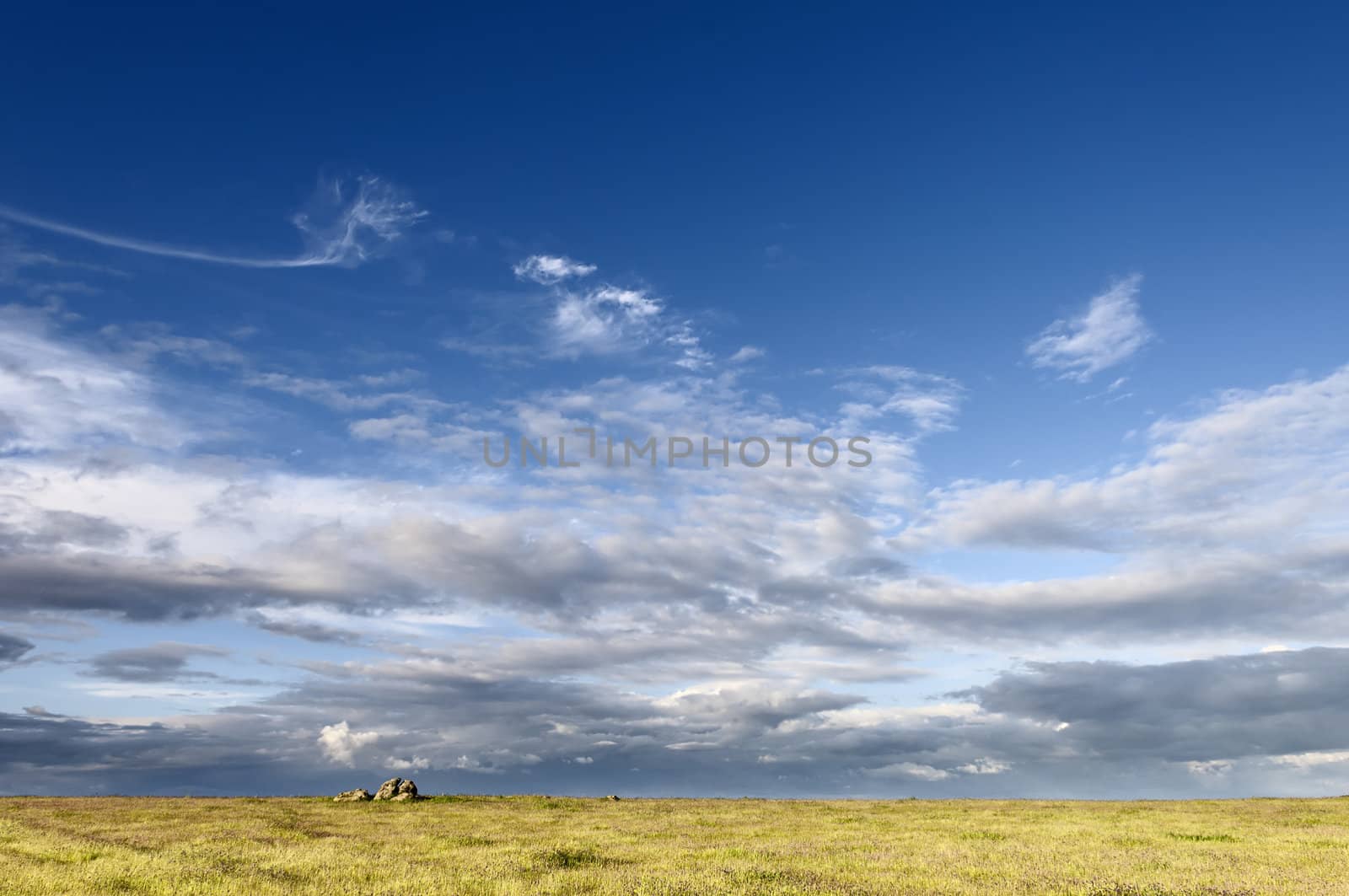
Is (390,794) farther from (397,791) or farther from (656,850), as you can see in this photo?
(656,850)

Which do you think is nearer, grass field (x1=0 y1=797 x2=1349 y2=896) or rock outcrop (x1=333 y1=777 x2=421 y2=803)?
grass field (x1=0 y1=797 x2=1349 y2=896)

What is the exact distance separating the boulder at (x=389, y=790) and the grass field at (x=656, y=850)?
2.17m

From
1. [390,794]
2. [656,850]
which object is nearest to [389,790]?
[390,794]

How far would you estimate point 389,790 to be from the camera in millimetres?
54750

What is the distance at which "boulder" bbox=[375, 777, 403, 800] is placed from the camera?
54.2 metres

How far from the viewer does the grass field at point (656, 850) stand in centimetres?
2088

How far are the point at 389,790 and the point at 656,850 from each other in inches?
1232

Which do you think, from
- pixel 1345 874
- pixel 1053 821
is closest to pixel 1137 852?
pixel 1345 874

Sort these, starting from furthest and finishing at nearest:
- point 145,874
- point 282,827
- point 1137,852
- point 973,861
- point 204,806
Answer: point 204,806, point 282,827, point 1137,852, point 973,861, point 145,874

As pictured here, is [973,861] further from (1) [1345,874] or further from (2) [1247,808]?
(2) [1247,808]

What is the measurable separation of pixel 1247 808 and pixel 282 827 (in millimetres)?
55634

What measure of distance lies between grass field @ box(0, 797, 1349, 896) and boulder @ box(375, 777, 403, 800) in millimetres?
2173

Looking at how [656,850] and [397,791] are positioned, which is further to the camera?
[397,791]

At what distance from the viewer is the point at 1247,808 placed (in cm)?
5375
